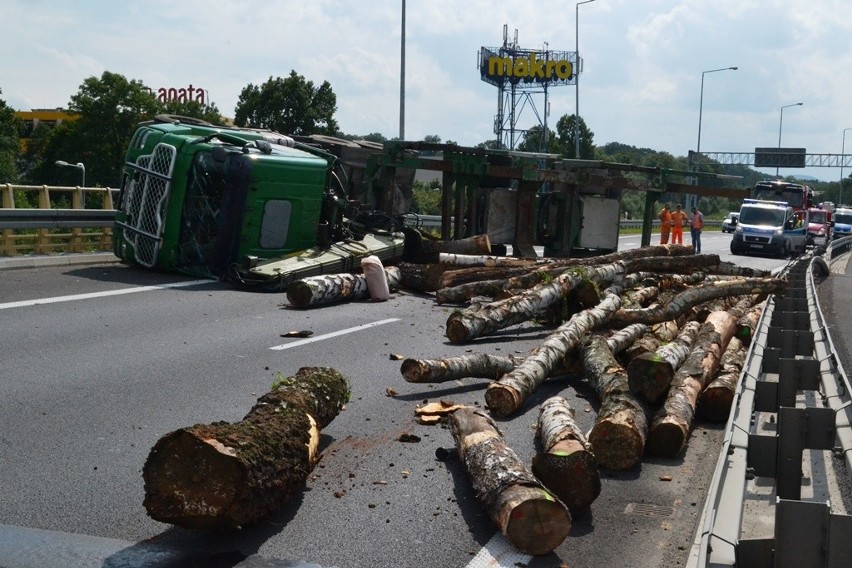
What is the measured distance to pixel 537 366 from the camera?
30.8 feet

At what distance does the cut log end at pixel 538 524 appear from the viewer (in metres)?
5.32

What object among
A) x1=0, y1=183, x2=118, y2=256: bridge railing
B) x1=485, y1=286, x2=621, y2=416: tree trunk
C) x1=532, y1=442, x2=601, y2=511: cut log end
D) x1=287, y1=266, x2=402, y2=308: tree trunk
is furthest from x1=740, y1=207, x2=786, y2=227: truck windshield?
x1=532, y1=442, x2=601, y2=511: cut log end

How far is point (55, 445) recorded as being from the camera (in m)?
6.79

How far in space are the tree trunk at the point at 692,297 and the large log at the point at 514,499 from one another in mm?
6142

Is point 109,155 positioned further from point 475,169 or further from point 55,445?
point 55,445

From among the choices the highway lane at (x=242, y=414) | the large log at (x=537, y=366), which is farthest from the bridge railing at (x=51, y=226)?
the large log at (x=537, y=366)

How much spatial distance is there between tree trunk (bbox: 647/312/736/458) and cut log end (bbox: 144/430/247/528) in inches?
133

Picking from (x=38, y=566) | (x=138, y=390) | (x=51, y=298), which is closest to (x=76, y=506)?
(x=38, y=566)

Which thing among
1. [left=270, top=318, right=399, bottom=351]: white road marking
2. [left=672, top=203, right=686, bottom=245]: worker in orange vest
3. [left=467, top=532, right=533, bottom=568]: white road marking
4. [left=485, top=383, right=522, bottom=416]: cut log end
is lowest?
[left=467, top=532, right=533, bottom=568]: white road marking

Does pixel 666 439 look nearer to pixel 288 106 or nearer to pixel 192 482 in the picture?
pixel 192 482

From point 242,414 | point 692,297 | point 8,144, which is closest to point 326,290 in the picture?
point 692,297

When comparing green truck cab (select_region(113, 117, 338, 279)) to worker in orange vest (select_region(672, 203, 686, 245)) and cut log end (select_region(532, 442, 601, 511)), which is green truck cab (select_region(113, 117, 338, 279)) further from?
worker in orange vest (select_region(672, 203, 686, 245))

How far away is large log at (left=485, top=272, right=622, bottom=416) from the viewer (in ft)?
28.1

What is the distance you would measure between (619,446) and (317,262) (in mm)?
10377
